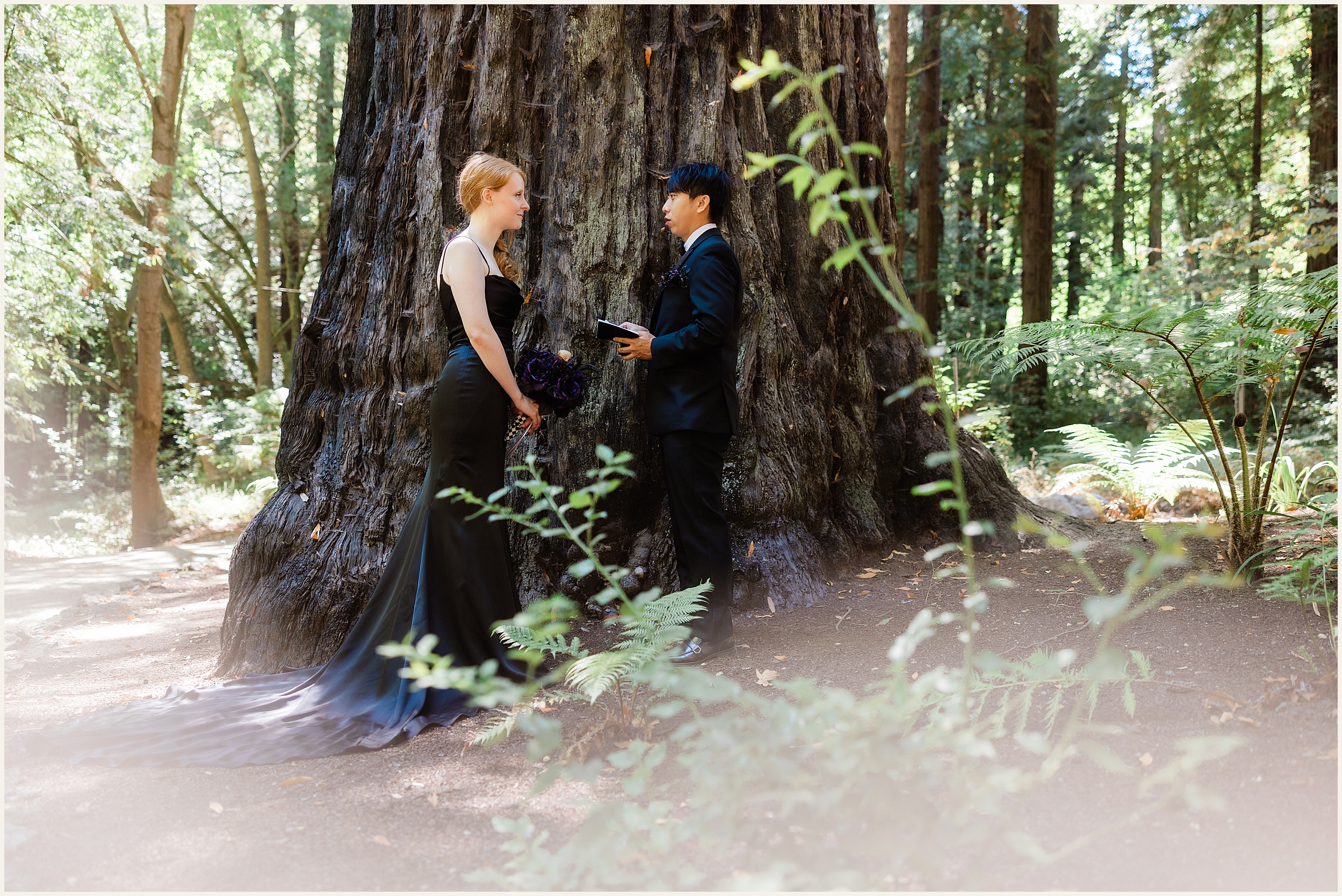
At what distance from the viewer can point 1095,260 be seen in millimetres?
23922

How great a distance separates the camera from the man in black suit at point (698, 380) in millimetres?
4043

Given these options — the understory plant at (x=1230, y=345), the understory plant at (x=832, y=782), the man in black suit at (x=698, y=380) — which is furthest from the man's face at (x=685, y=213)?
the understory plant at (x=832, y=782)

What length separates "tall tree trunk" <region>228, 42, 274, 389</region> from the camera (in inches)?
744

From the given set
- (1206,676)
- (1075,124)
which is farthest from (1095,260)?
(1206,676)

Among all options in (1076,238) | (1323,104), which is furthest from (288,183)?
(1076,238)

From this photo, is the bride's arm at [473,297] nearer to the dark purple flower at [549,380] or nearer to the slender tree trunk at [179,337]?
the dark purple flower at [549,380]

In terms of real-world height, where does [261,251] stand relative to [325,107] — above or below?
below

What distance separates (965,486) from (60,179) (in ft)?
36.0

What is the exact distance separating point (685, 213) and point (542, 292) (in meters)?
1.11

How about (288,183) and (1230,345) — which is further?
(288,183)

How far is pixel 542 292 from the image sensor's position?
16.0 feet

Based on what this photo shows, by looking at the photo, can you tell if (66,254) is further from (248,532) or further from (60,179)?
(248,532)

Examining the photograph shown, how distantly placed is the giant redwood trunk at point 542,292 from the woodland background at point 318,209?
5.28ft

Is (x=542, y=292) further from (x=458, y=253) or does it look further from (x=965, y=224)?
(x=965, y=224)
